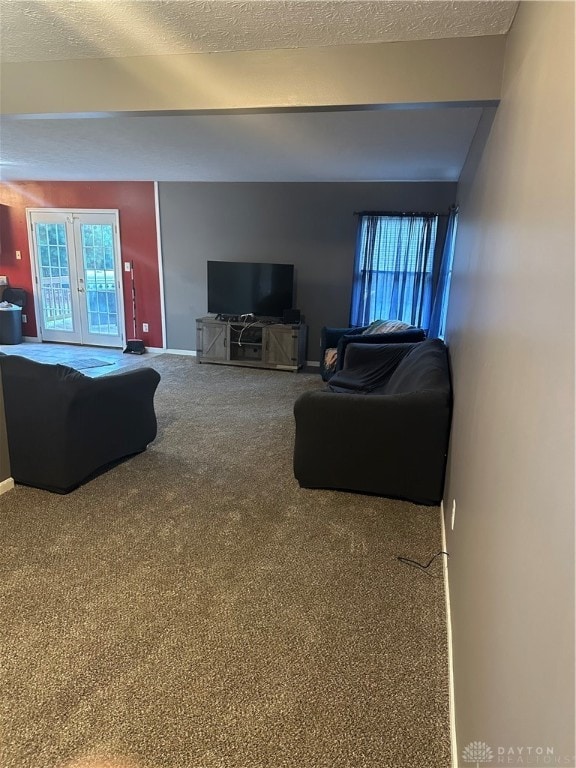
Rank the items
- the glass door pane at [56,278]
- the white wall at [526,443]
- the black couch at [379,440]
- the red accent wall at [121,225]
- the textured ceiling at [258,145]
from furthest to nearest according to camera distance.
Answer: the glass door pane at [56,278]
the red accent wall at [121,225]
the textured ceiling at [258,145]
the black couch at [379,440]
the white wall at [526,443]

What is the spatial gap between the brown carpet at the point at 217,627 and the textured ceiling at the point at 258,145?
2.51 m

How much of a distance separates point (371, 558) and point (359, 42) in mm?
2496

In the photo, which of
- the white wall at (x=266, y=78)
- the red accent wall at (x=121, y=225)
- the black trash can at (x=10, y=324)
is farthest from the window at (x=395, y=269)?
the black trash can at (x=10, y=324)

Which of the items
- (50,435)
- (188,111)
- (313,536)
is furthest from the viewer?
(50,435)

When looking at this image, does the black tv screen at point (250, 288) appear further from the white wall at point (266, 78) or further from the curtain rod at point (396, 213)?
the white wall at point (266, 78)

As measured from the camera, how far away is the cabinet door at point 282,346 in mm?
6387

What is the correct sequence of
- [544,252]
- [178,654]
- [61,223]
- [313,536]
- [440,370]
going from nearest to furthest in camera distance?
[544,252], [178,654], [313,536], [440,370], [61,223]

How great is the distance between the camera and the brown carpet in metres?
1.54

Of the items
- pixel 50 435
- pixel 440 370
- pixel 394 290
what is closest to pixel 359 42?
pixel 440 370

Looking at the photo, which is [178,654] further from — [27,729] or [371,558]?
[371,558]

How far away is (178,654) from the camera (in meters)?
1.87

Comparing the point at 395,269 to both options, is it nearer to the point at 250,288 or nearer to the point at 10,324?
the point at 250,288

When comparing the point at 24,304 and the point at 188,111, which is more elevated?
the point at 188,111

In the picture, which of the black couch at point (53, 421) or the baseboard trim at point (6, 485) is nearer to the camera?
the black couch at point (53, 421)
